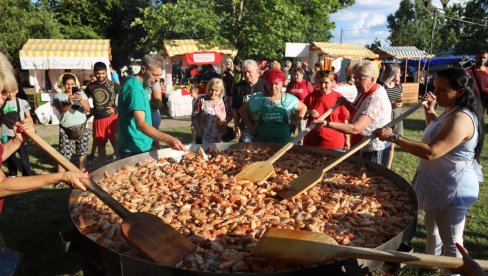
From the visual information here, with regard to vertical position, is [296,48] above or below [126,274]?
above

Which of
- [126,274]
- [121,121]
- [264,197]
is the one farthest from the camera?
[121,121]

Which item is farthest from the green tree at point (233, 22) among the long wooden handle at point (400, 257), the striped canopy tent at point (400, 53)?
the long wooden handle at point (400, 257)

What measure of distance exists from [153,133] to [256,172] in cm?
102

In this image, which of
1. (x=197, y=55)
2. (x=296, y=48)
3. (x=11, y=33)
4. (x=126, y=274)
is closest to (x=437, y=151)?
(x=126, y=274)

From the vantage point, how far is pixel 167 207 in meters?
2.37

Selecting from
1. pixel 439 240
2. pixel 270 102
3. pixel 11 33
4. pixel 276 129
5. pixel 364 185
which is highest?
pixel 11 33

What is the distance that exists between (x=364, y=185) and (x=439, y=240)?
1063 millimetres

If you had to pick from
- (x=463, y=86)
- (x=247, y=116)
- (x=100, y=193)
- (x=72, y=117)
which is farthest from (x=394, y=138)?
(x=72, y=117)

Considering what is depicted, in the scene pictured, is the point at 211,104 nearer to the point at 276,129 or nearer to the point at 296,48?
the point at 276,129

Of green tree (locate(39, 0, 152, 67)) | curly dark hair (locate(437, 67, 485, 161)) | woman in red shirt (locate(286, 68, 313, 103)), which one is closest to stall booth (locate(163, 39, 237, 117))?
woman in red shirt (locate(286, 68, 313, 103))

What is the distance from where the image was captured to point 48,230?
13.8 ft

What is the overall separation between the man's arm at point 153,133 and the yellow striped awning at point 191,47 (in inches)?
414

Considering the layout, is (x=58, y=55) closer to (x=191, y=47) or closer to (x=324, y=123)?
(x=191, y=47)

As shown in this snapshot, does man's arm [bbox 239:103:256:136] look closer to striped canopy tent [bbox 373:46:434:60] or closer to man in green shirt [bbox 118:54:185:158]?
man in green shirt [bbox 118:54:185:158]
